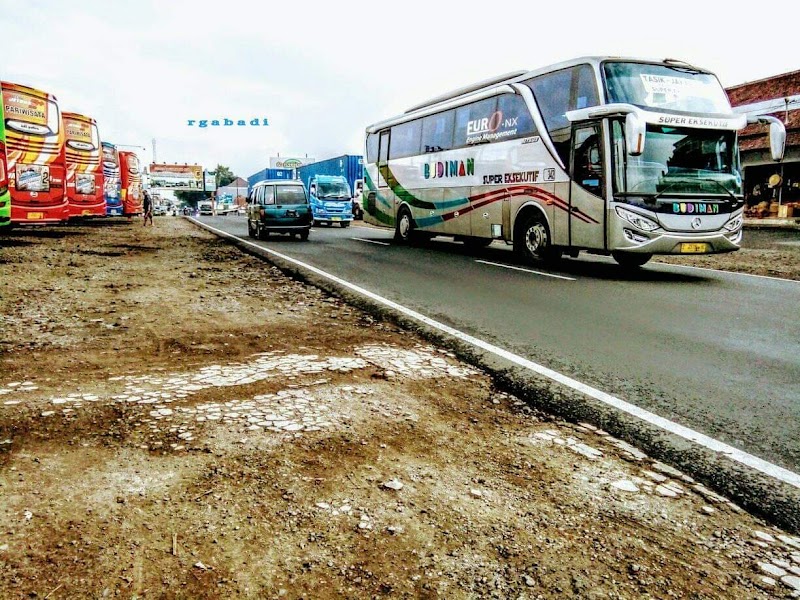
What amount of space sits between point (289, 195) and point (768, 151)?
19565mm

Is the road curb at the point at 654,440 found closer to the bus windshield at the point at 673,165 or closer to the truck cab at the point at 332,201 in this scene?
the bus windshield at the point at 673,165

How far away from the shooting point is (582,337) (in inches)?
244

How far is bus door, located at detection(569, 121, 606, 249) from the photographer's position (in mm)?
10891

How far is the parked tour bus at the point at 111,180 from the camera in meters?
32.1

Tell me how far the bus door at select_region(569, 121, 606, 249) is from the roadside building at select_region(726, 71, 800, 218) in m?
18.9

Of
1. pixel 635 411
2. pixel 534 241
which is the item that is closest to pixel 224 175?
pixel 534 241

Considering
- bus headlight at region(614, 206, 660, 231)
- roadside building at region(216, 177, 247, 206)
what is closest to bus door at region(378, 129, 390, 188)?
roadside building at region(216, 177, 247, 206)

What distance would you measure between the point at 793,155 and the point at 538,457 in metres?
27.7

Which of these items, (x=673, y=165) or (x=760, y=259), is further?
(x=760, y=259)

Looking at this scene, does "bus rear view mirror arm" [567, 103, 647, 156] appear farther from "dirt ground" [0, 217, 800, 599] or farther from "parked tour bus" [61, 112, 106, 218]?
"parked tour bus" [61, 112, 106, 218]

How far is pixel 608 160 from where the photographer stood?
10656 millimetres

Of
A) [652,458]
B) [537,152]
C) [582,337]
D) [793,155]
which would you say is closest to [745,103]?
[793,155]

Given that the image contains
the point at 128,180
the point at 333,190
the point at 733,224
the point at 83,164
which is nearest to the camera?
the point at 733,224

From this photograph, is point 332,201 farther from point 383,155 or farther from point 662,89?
point 662,89
